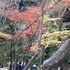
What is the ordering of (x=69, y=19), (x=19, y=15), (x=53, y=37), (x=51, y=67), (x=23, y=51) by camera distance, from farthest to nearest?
(x=69, y=19)
(x=23, y=51)
(x=19, y=15)
(x=53, y=37)
(x=51, y=67)

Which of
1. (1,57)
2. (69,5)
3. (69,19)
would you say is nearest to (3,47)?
(1,57)

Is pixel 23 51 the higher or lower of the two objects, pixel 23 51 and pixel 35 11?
the lower

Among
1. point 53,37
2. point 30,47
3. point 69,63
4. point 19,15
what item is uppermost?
point 69,63

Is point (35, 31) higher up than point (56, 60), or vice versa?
point (56, 60)

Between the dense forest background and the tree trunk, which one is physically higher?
the tree trunk

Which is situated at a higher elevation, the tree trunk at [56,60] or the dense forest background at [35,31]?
the tree trunk at [56,60]

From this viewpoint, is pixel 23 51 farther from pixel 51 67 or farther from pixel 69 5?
pixel 51 67

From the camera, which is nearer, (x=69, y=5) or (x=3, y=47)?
(x=69, y=5)

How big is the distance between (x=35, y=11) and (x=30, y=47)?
6.84 ft

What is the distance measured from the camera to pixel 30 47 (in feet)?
36.1

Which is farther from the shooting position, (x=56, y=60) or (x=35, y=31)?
(x=35, y=31)

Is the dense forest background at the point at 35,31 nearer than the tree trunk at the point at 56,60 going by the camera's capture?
No

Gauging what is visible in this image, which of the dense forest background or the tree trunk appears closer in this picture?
the tree trunk

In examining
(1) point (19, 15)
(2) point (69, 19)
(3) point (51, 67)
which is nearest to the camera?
(3) point (51, 67)
